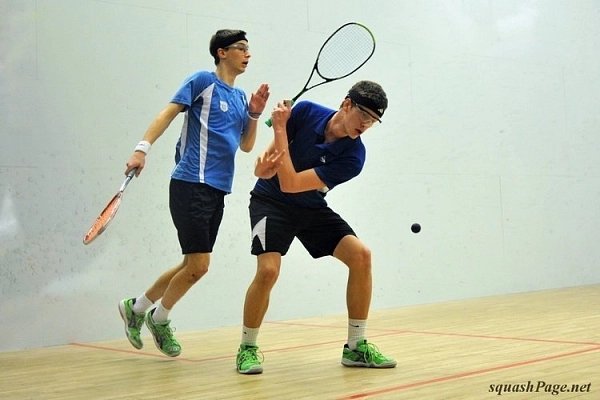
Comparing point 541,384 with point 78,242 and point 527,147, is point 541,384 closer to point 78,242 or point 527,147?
point 78,242

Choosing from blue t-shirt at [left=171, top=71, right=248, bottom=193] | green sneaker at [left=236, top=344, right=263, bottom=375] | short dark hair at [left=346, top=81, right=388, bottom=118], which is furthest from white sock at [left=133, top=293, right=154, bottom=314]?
short dark hair at [left=346, top=81, right=388, bottom=118]

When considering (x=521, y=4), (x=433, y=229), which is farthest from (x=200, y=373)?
(x=521, y=4)

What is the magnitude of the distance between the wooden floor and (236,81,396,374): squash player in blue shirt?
0.42 ft

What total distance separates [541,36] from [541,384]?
4.38m

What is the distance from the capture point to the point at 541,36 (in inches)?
232

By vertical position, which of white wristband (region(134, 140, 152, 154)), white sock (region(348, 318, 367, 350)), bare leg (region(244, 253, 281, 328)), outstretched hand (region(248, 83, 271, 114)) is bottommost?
white sock (region(348, 318, 367, 350))

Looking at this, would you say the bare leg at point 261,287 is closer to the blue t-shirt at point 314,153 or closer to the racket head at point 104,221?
the blue t-shirt at point 314,153

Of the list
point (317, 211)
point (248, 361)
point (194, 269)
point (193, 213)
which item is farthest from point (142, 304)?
point (317, 211)

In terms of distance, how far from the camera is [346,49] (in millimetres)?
3021

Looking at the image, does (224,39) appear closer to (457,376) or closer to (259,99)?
(259,99)

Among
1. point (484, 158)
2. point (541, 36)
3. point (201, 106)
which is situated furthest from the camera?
point (541, 36)

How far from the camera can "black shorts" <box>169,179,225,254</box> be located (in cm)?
271

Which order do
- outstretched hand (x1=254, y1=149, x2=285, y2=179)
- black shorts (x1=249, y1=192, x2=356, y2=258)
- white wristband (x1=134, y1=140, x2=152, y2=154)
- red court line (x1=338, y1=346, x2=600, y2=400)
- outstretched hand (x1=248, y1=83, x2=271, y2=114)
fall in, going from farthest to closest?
outstretched hand (x1=248, y1=83, x2=271, y2=114) → white wristband (x1=134, y1=140, x2=152, y2=154) → black shorts (x1=249, y1=192, x2=356, y2=258) → outstretched hand (x1=254, y1=149, x2=285, y2=179) → red court line (x1=338, y1=346, x2=600, y2=400)

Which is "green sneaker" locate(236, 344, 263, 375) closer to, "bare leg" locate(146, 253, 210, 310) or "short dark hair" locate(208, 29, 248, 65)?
"bare leg" locate(146, 253, 210, 310)
